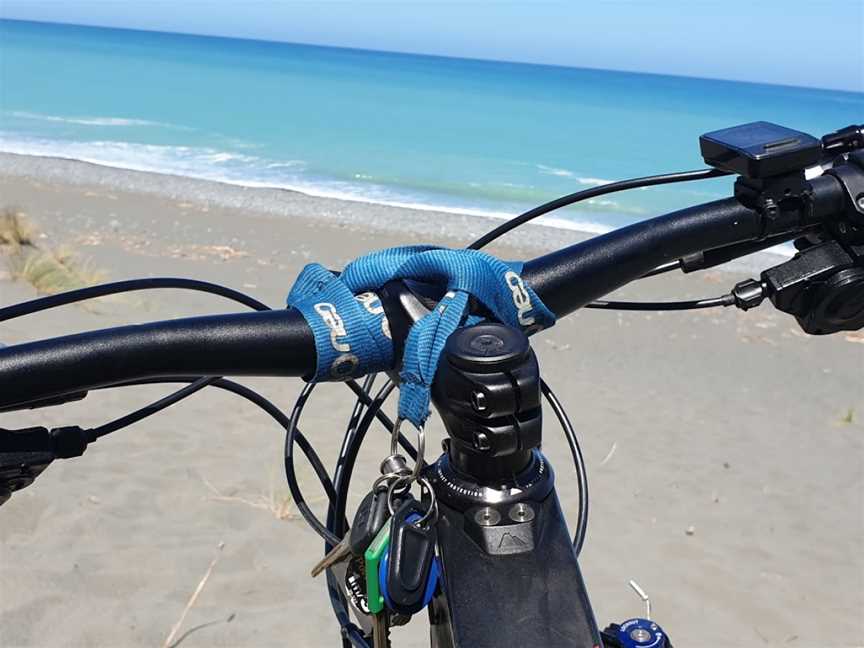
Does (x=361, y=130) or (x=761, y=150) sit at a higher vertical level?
(x=761, y=150)

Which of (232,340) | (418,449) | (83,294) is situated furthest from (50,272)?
(418,449)

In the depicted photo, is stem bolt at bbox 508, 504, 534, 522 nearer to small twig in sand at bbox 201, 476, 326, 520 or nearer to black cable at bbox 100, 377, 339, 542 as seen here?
black cable at bbox 100, 377, 339, 542

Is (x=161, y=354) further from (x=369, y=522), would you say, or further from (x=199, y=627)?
(x=199, y=627)

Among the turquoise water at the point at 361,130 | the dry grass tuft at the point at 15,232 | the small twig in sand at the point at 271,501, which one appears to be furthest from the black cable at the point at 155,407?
the turquoise water at the point at 361,130

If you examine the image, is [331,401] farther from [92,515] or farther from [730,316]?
[730,316]

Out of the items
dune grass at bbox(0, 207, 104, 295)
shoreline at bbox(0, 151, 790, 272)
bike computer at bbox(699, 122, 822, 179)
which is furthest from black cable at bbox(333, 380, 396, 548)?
shoreline at bbox(0, 151, 790, 272)

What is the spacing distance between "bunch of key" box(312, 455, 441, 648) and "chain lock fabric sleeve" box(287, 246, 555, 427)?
0.09 meters

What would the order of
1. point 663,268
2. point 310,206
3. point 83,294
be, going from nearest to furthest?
1. point 83,294
2. point 663,268
3. point 310,206

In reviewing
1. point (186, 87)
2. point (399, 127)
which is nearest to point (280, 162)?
point (399, 127)

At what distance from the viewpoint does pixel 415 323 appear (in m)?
1.08

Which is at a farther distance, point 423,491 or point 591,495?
point 591,495

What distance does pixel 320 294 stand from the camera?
1119 millimetres

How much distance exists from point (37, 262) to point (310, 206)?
30.6 ft

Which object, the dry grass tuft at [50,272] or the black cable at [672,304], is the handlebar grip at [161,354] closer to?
the black cable at [672,304]
